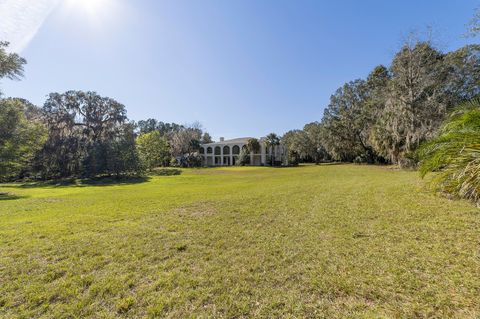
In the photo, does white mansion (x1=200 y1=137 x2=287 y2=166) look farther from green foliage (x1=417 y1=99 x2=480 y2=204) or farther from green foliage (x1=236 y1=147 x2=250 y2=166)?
green foliage (x1=417 y1=99 x2=480 y2=204)

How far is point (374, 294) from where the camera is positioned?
90.5 inches

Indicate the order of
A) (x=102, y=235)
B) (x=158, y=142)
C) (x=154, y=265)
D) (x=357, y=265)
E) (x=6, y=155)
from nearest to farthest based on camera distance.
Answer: (x=357, y=265)
(x=154, y=265)
(x=102, y=235)
(x=6, y=155)
(x=158, y=142)

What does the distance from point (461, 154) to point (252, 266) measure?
5550mm

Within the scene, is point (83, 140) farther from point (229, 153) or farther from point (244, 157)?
point (229, 153)

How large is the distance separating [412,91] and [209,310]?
2180 cm

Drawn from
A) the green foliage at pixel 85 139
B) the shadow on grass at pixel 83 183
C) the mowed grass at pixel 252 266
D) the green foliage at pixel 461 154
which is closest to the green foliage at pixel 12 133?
the shadow on grass at pixel 83 183

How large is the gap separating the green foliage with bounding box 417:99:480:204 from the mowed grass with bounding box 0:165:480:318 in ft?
1.79

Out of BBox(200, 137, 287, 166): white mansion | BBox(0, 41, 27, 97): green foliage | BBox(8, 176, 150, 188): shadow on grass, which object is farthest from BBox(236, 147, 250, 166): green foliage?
BBox(0, 41, 27, 97): green foliage

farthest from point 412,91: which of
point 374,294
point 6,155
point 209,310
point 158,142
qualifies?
point 158,142

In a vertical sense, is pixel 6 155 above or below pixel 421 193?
above

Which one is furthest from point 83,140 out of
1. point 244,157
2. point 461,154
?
point 461,154

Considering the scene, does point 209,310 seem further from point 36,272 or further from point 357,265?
point 36,272

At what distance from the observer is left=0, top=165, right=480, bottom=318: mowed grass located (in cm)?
218

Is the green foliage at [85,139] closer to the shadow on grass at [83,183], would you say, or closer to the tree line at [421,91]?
the shadow on grass at [83,183]
